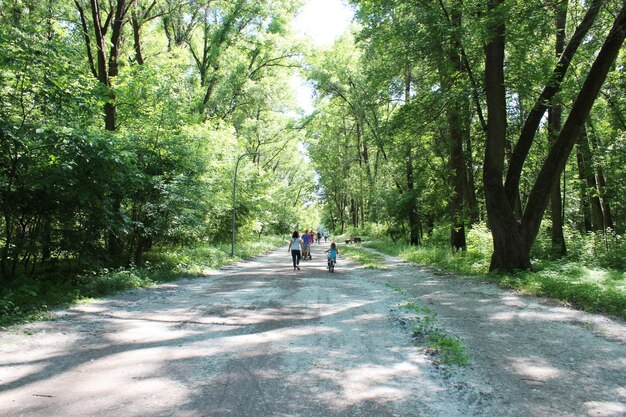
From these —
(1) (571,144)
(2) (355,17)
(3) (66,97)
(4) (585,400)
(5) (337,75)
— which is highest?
(5) (337,75)

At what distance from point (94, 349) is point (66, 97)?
6.30 m

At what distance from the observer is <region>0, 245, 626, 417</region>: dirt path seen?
4.07 meters

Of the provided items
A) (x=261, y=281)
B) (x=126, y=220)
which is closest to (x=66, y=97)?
(x=126, y=220)

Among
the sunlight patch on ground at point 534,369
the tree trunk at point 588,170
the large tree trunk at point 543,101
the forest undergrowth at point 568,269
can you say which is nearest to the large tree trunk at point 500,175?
the large tree trunk at point 543,101

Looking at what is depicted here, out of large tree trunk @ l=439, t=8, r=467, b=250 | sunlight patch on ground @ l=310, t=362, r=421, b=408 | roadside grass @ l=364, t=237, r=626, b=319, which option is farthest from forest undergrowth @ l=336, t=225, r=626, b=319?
sunlight patch on ground @ l=310, t=362, r=421, b=408

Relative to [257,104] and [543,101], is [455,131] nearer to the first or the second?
[543,101]

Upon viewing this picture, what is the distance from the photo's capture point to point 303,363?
17.4 feet

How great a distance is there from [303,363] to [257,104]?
92.1ft

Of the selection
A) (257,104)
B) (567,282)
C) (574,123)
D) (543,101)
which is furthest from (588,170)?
(257,104)

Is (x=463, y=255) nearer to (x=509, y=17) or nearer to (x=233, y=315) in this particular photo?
(x=509, y=17)

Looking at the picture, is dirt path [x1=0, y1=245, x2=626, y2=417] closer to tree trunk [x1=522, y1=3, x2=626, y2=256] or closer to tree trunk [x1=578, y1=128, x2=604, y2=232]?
tree trunk [x1=522, y1=3, x2=626, y2=256]

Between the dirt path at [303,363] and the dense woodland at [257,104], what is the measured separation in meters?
3.37

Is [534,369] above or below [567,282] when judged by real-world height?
below

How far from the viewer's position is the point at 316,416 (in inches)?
151
